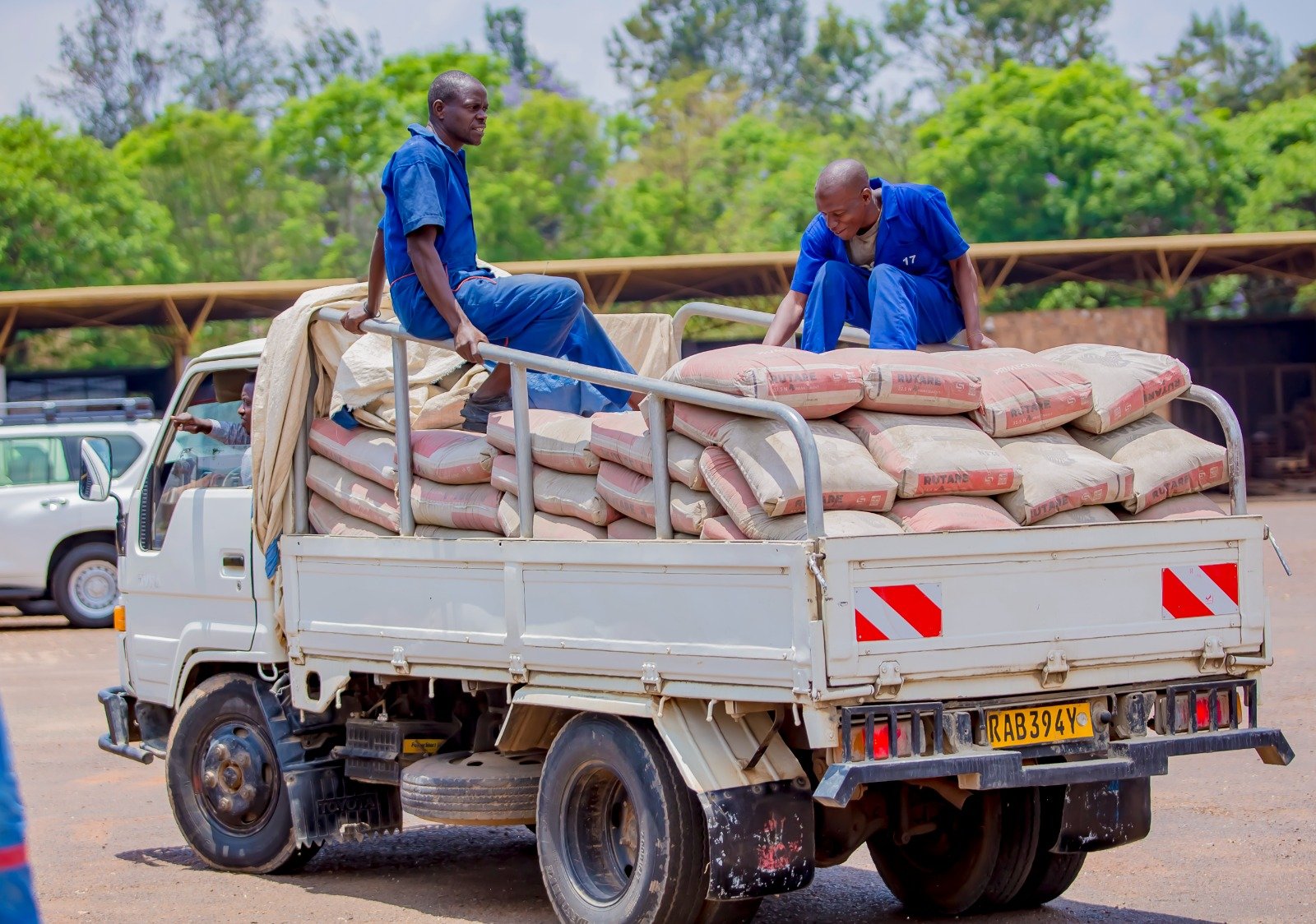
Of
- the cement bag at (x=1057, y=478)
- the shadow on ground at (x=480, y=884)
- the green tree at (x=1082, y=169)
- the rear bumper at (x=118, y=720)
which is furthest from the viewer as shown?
the green tree at (x=1082, y=169)

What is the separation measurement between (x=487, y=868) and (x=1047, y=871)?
2.30 metres

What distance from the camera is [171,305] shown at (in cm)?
2662

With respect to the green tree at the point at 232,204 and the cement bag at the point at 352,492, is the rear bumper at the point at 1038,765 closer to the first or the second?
the cement bag at the point at 352,492

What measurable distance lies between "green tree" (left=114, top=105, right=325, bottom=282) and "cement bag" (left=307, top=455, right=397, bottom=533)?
137ft

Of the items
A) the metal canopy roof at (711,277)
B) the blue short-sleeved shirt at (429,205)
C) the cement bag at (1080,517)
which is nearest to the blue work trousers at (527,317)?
the blue short-sleeved shirt at (429,205)

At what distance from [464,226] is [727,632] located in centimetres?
242

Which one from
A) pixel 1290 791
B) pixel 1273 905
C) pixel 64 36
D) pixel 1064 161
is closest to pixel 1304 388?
pixel 1064 161

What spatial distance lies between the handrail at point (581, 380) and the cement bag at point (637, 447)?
0.05m

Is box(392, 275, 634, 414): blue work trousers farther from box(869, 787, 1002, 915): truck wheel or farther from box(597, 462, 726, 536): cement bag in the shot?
box(869, 787, 1002, 915): truck wheel

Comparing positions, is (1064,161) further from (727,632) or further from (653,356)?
(727,632)

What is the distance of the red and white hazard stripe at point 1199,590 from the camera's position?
5.07m

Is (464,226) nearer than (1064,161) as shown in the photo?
Yes

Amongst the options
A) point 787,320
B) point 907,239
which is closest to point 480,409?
point 787,320

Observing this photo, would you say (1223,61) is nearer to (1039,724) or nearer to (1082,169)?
(1082,169)
